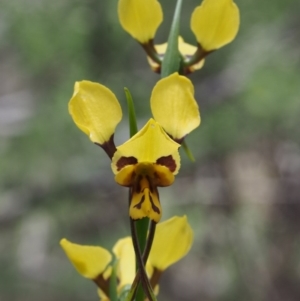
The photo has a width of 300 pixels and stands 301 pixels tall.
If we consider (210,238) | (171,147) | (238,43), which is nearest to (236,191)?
(210,238)

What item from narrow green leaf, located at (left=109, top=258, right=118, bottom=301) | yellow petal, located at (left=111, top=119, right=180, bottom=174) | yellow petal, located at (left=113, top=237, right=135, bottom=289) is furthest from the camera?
yellow petal, located at (left=113, top=237, right=135, bottom=289)

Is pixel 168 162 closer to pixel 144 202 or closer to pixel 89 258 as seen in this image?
pixel 144 202

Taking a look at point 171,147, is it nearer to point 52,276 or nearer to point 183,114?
point 183,114

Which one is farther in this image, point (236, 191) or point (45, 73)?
point (236, 191)

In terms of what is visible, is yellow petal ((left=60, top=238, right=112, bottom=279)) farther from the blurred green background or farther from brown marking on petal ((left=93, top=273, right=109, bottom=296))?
the blurred green background

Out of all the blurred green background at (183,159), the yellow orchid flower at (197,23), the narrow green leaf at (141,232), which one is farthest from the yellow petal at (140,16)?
the blurred green background at (183,159)

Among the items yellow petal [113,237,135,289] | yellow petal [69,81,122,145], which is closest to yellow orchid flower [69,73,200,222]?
yellow petal [69,81,122,145]
